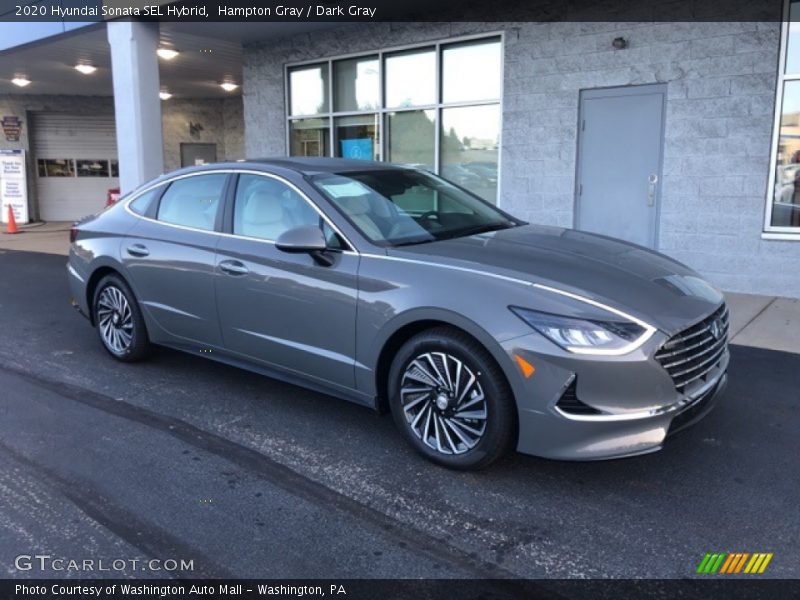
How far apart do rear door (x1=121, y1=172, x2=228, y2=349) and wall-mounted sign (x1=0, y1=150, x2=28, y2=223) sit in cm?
1747

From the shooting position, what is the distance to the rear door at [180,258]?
15.8 feet

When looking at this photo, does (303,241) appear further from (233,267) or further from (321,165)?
(321,165)

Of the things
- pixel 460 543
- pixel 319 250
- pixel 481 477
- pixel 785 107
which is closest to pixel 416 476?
pixel 481 477

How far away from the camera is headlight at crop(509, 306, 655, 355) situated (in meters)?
3.20

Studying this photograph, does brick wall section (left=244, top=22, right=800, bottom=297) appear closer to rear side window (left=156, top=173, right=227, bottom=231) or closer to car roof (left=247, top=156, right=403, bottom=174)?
car roof (left=247, top=156, right=403, bottom=174)

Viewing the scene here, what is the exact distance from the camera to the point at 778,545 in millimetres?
3006

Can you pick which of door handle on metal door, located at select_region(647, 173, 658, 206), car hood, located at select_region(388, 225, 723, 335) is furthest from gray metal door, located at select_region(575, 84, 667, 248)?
car hood, located at select_region(388, 225, 723, 335)

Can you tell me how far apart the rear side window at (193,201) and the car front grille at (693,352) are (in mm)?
3141

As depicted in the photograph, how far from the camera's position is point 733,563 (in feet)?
9.43

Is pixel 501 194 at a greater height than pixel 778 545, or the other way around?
pixel 501 194

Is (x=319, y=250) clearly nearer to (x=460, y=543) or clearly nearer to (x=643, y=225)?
(x=460, y=543)

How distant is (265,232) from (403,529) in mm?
2222

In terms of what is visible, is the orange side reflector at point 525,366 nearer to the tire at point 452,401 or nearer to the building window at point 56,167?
the tire at point 452,401

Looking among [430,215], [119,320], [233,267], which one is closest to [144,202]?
[119,320]
